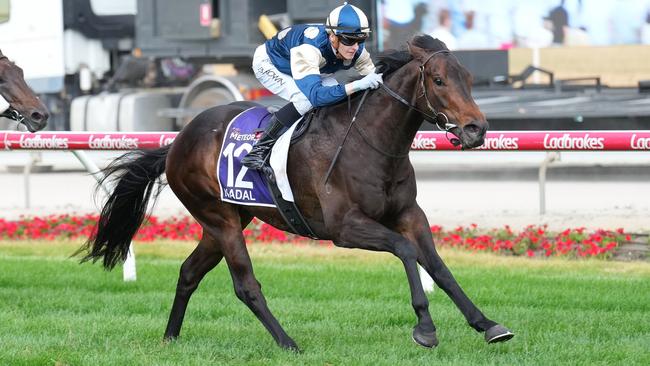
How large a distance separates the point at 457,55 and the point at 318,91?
9849 millimetres

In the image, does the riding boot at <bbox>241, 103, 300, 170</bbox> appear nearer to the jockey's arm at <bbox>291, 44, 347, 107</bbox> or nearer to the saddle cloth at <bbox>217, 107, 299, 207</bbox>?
the saddle cloth at <bbox>217, 107, 299, 207</bbox>

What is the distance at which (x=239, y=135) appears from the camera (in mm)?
6508

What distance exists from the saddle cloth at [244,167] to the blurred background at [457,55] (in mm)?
4632

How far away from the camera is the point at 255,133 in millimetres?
6449

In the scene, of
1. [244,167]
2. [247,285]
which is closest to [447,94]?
[244,167]

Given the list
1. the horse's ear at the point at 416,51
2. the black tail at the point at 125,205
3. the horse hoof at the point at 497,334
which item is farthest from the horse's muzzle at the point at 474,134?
the black tail at the point at 125,205

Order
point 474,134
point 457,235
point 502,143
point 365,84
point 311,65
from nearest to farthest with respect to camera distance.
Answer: point 474,134
point 365,84
point 311,65
point 502,143
point 457,235

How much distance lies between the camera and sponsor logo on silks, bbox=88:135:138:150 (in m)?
9.12

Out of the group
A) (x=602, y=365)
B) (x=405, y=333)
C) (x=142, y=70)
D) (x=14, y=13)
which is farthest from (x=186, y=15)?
(x=602, y=365)

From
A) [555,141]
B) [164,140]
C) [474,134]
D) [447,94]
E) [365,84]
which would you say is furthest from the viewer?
[164,140]

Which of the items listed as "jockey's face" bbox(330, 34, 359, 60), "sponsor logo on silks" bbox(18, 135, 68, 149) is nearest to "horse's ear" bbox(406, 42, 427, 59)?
"jockey's face" bbox(330, 34, 359, 60)

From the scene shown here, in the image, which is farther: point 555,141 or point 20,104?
Answer: point 555,141

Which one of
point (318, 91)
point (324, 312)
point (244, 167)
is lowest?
point (324, 312)

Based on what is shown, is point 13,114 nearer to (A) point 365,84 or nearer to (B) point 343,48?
(B) point 343,48
